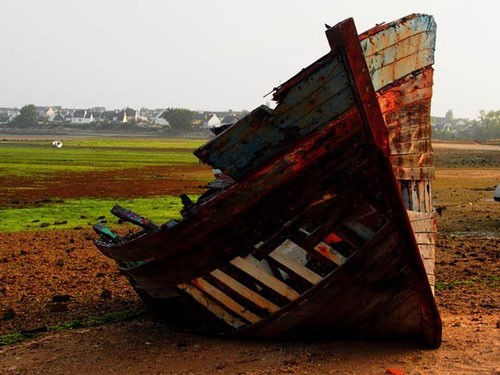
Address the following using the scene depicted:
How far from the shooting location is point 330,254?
5637 millimetres

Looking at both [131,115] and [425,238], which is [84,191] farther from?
[131,115]

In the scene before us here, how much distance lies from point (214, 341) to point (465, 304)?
318 centimetres

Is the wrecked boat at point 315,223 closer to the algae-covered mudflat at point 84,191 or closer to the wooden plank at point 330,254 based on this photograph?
the wooden plank at point 330,254

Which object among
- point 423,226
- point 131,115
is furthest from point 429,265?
point 131,115

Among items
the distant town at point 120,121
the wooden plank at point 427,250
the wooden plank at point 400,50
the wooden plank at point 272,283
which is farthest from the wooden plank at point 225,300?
the distant town at point 120,121

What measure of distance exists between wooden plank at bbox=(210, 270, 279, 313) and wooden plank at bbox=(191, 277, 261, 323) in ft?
0.39

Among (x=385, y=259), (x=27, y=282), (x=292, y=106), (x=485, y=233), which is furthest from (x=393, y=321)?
(x=485, y=233)

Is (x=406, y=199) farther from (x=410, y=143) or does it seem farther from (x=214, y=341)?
(x=214, y=341)

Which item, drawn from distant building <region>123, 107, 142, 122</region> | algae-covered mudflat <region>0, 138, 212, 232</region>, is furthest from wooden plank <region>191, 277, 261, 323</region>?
distant building <region>123, 107, 142, 122</region>

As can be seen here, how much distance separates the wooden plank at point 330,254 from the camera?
5625 mm

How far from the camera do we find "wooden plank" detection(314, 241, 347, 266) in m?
5.62

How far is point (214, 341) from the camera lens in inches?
250

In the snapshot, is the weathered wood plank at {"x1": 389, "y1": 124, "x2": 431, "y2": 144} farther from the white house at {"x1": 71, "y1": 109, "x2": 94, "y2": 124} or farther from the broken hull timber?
the white house at {"x1": 71, "y1": 109, "x2": 94, "y2": 124}

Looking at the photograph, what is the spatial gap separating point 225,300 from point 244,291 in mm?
215
